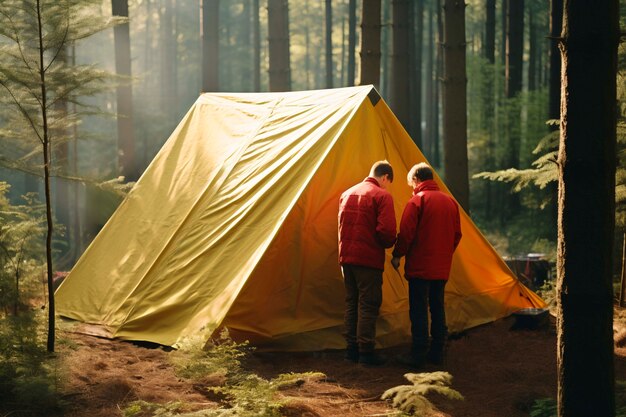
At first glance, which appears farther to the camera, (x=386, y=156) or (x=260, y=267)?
(x=386, y=156)

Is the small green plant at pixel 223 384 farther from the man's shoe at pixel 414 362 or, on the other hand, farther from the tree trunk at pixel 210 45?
the tree trunk at pixel 210 45

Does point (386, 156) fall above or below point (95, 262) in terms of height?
above

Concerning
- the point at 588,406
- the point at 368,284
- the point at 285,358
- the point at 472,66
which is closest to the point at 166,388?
the point at 285,358

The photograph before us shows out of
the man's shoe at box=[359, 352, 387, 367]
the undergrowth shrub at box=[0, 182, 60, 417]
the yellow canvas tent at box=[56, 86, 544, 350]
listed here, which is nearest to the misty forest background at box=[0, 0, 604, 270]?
the undergrowth shrub at box=[0, 182, 60, 417]

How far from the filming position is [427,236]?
668 cm

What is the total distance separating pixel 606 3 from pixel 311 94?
5047 mm

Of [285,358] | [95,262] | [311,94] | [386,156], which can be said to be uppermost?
[311,94]

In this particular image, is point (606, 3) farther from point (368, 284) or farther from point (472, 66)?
point (472, 66)

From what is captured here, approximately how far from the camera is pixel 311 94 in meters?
8.45

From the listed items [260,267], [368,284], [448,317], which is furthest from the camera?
[448,317]

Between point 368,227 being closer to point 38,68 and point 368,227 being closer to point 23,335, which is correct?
point 23,335

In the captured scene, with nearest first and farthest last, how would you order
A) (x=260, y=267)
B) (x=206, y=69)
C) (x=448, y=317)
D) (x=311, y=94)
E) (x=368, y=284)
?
1. (x=368, y=284)
2. (x=260, y=267)
3. (x=448, y=317)
4. (x=311, y=94)
5. (x=206, y=69)

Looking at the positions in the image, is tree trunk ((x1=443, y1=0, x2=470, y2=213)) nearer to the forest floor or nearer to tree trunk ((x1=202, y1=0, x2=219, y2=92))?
the forest floor

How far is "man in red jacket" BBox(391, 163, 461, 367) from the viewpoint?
662cm
